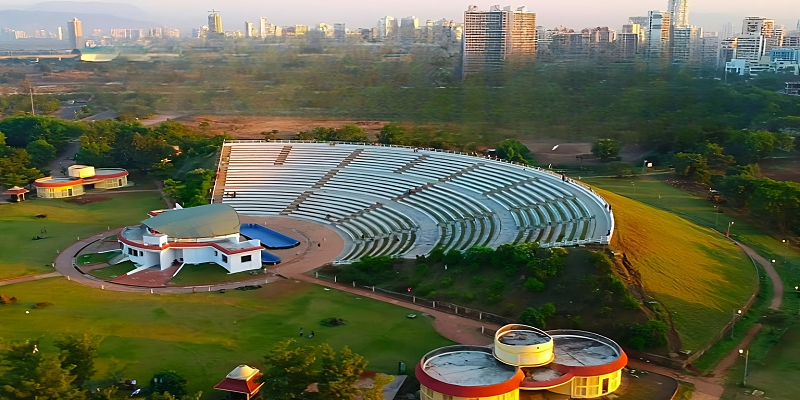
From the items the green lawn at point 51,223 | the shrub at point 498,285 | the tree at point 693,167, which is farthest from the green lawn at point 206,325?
the tree at point 693,167

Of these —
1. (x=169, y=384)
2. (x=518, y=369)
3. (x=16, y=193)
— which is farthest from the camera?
(x=16, y=193)

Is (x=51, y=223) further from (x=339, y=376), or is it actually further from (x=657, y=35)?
(x=657, y=35)

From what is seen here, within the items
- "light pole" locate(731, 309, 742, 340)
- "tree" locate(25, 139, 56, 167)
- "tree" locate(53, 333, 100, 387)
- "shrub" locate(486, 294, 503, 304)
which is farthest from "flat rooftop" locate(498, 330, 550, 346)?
"tree" locate(25, 139, 56, 167)

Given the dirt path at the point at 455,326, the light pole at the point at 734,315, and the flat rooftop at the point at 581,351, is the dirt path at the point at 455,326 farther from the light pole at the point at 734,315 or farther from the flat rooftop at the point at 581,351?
the light pole at the point at 734,315

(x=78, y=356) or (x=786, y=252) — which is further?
(x=786, y=252)

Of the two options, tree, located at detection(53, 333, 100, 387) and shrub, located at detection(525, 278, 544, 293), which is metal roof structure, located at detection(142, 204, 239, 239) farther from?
shrub, located at detection(525, 278, 544, 293)

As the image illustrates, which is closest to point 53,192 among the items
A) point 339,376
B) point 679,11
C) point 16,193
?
point 16,193

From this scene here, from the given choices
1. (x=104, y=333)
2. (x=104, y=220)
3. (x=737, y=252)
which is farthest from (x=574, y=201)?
(x=104, y=220)
